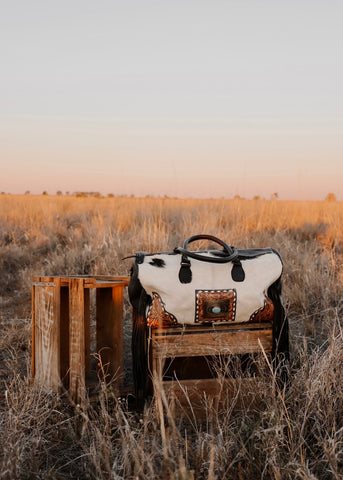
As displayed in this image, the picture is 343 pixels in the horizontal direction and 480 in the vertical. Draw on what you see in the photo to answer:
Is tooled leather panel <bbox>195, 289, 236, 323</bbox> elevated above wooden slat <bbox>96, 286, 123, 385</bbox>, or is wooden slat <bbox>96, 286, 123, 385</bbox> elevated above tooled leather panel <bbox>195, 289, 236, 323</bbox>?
tooled leather panel <bbox>195, 289, 236, 323</bbox>

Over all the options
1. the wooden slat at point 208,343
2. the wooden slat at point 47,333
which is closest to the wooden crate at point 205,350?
the wooden slat at point 208,343

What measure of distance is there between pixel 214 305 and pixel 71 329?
2.33 feet

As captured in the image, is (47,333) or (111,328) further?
(111,328)

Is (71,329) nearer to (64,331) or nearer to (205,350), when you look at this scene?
(64,331)

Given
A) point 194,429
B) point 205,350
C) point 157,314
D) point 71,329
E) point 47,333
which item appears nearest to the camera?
point 194,429

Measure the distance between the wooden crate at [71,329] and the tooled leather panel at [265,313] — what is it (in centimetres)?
71

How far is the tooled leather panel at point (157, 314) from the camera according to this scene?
224 cm

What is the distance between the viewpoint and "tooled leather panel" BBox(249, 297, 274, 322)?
237 centimetres

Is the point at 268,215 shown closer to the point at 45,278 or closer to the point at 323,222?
the point at 323,222

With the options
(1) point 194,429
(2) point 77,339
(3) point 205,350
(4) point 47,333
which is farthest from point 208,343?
(4) point 47,333

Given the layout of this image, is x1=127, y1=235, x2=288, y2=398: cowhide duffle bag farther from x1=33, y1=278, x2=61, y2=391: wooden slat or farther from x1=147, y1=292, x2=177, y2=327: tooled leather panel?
x1=33, y1=278, x2=61, y2=391: wooden slat

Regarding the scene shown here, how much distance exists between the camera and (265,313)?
2393 mm

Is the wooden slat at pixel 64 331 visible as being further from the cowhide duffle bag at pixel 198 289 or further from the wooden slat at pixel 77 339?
the cowhide duffle bag at pixel 198 289

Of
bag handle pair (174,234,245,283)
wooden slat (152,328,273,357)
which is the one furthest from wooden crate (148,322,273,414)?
bag handle pair (174,234,245,283)
